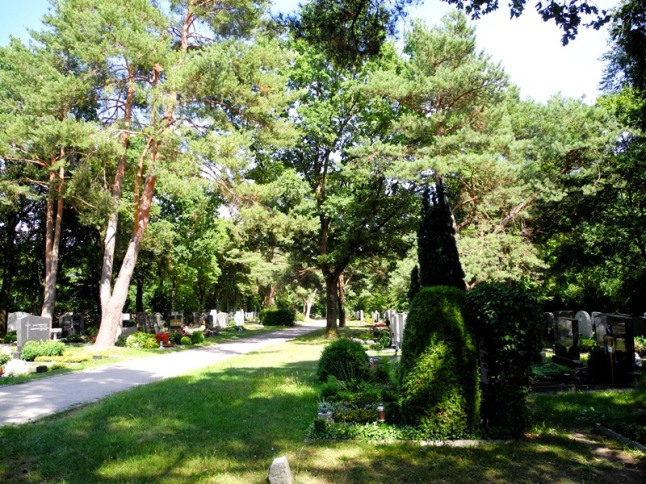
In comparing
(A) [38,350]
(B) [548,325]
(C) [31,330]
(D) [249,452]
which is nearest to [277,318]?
(C) [31,330]

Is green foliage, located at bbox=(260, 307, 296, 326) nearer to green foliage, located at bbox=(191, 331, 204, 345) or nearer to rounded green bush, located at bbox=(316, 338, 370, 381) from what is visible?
green foliage, located at bbox=(191, 331, 204, 345)

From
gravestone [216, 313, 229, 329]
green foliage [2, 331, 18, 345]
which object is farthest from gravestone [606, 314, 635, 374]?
gravestone [216, 313, 229, 329]

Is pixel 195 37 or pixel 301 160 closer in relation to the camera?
pixel 195 37

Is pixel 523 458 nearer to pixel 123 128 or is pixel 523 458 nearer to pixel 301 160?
pixel 123 128

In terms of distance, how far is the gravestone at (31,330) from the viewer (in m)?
16.3

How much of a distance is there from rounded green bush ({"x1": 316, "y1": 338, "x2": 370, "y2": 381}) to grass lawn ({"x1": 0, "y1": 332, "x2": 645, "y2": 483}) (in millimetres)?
2065

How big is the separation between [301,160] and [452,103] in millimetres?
9784

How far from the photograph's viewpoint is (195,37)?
2152 centimetres

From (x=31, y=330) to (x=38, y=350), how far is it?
7.66 ft

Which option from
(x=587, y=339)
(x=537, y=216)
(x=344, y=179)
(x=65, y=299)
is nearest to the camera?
(x=587, y=339)

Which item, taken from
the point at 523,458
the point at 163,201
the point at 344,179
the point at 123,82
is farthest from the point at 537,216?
the point at 163,201

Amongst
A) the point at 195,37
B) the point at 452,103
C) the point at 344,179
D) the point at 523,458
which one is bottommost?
the point at 523,458

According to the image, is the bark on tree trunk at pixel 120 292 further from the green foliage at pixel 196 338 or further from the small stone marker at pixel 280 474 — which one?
the small stone marker at pixel 280 474

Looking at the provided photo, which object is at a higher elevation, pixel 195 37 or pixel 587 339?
pixel 195 37
